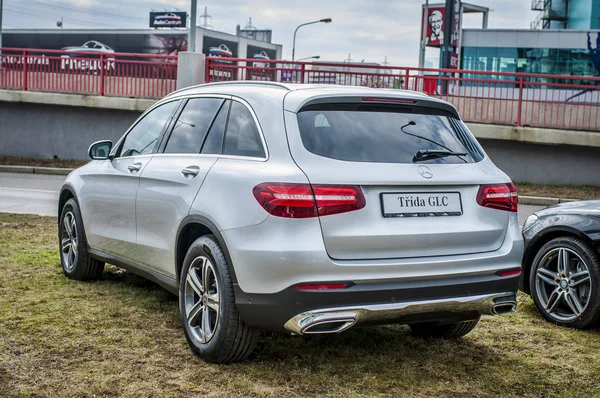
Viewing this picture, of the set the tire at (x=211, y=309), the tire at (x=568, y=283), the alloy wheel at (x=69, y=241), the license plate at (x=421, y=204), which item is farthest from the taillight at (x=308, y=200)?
the alloy wheel at (x=69, y=241)

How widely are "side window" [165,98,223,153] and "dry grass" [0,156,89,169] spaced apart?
16.0 metres

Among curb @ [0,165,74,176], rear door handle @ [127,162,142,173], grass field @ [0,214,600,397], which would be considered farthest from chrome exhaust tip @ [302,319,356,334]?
curb @ [0,165,74,176]

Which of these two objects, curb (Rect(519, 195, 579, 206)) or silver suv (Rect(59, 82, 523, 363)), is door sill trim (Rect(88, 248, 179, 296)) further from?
curb (Rect(519, 195, 579, 206))

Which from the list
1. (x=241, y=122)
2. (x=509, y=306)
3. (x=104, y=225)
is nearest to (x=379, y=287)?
(x=509, y=306)

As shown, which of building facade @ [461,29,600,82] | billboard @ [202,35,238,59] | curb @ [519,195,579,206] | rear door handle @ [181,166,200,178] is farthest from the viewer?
billboard @ [202,35,238,59]

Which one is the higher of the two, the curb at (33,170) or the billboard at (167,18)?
the billboard at (167,18)

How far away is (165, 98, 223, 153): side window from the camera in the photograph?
17.1 feet

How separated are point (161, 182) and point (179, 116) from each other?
0.58m

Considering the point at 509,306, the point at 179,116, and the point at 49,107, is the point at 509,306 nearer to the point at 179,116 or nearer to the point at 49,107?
the point at 179,116

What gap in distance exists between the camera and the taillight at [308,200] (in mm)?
4117

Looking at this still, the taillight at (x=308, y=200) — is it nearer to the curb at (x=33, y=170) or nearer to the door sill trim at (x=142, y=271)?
the door sill trim at (x=142, y=271)

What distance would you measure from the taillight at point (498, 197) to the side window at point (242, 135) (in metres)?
1.27

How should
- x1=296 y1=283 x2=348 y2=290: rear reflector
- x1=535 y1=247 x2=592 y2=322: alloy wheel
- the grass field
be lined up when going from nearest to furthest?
x1=296 y1=283 x2=348 y2=290: rear reflector → the grass field → x1=535 y1=247 x2=592 y2=322: alloy wheel

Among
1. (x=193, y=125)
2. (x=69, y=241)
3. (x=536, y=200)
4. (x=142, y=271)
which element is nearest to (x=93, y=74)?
(x=536, y=200)
